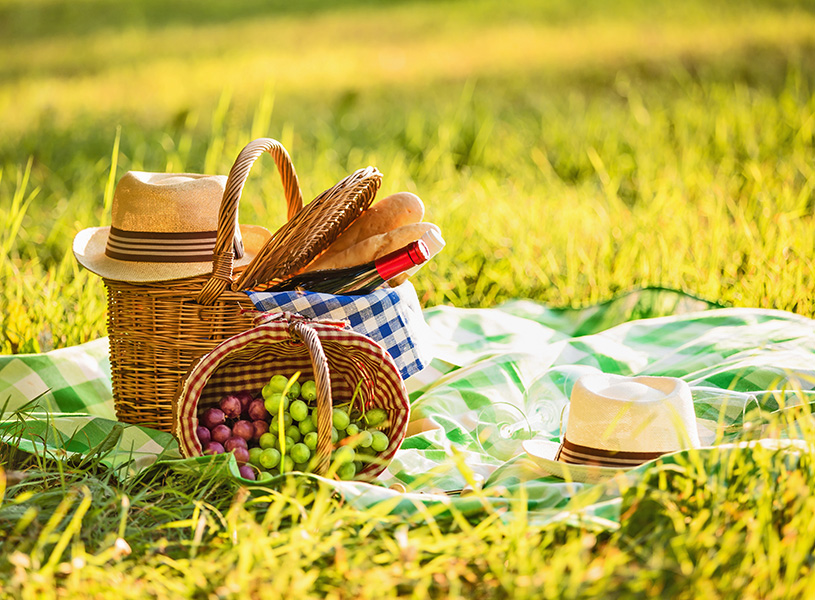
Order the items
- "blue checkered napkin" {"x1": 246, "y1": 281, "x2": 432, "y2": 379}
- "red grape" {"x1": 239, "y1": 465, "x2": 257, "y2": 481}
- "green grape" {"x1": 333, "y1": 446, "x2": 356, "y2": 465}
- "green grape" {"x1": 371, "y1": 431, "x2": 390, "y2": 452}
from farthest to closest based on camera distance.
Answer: "blue checkered napkin" {"x1": 246, "y1": 281, "x2": 432, "y2": 379}, "green grape" {"x1": 371, "y1": 431, "x2": 390, "y2": 452}, "red grape" {"x1": 239, "y1": 465, "x2": 257, "y2": 481}, "green grape" {"x1": 333, "y1": 446, "x2": 356, "y2": 465}

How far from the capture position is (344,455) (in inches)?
64.0

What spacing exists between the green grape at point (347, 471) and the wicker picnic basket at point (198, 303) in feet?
1.40

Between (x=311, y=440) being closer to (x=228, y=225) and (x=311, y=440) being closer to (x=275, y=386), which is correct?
(x=275, y=386)

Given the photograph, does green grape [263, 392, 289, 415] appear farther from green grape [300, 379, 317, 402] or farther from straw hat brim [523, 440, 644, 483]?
straw hat brim [523, 440, 644, 483]

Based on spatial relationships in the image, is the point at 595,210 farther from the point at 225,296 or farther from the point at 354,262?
the point at 225,296

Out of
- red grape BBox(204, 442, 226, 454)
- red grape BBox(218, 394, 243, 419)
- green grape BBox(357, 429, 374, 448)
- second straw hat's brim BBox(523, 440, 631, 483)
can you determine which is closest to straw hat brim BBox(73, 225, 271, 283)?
red grape BBox(218, 394, 243, 419)

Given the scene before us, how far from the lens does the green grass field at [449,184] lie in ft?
4.41

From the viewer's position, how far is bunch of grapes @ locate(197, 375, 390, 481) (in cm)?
173

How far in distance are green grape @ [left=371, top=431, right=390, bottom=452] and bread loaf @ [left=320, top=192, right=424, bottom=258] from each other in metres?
0.54

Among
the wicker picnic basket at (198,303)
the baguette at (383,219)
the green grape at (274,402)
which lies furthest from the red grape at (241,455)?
the baguette at (383,219)

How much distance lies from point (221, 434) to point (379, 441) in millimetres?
348

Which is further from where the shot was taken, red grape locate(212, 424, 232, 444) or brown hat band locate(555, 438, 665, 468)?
red grape locate(212, 424, 232, 444)

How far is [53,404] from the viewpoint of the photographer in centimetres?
223

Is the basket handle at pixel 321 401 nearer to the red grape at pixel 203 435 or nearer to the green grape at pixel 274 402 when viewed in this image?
the green grape at pixel 274 402
